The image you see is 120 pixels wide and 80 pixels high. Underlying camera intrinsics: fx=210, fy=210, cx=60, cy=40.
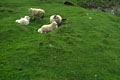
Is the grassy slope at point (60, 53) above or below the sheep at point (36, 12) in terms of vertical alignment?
below

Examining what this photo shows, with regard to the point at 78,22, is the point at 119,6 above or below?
below

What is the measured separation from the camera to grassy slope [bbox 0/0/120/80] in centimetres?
1318

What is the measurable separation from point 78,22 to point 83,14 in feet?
16.8

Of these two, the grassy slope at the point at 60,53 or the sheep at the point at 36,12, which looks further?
the sheep at the point at 36,12

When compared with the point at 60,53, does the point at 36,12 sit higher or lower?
higher

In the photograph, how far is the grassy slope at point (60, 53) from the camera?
1318 cm

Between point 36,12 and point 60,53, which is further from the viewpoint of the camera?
point 36,12

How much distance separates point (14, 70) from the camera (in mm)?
13039

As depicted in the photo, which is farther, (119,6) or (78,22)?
(119,6)

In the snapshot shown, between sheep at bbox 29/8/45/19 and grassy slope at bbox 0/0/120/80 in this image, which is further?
sheep at bbox 29/8/45/19

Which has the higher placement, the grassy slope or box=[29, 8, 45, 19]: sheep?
box=[29, 8, 45, 19]: sheep

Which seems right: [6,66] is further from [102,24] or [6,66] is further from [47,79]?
[102,24]

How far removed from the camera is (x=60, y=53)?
611 inches

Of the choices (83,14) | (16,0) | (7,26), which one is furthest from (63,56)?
(16,0)
